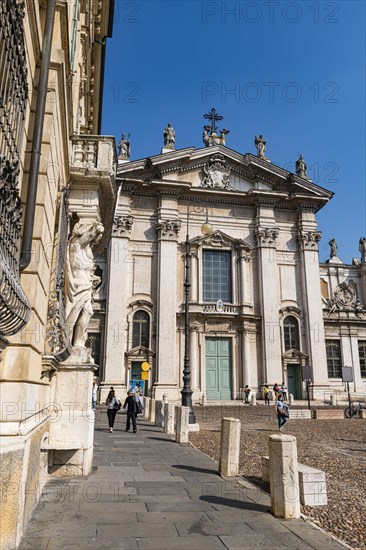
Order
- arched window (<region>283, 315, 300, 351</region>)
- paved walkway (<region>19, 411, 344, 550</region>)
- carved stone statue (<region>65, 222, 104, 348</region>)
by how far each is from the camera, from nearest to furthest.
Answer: paved walkway (<region>19, 411, 344, 550</region>) < carved stone statue (<region>65, 222, 104, 348</region>) < arched window (<region>283, 315, 300, 351</region>)

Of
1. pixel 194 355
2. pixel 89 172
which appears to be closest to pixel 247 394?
pixel 194 355

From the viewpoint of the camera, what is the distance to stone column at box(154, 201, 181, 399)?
29578 millimetres

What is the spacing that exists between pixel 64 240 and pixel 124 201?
84.4ft

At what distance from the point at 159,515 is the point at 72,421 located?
2.72 metres

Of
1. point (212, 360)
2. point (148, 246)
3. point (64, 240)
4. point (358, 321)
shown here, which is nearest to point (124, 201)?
point (148, 246)

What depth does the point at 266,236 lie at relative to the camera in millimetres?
34500

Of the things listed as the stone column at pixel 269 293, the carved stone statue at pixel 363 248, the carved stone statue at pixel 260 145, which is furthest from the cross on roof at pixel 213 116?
the carved stone statue at pixel 363 248

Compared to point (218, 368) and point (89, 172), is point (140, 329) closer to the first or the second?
point (218, 368)

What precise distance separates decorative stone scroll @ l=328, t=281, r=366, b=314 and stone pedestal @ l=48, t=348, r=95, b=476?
3055 cm

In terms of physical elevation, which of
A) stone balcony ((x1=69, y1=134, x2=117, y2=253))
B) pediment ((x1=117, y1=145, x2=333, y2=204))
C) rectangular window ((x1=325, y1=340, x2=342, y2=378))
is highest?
pediment ((x1=117, y1=145, x2=333, y2=204))

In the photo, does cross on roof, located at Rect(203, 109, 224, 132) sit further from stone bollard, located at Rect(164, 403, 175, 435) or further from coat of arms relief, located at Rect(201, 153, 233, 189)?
stone bollard, located at Rect(164, 403, 175, 435)

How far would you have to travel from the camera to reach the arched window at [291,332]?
33219 millimetres

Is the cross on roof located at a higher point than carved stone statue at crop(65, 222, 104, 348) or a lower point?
higher

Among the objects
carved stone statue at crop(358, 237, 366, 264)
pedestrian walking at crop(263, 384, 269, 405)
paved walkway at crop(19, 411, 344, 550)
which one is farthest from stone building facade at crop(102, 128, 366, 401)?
paved walkway at crop(19, 411, 344, 550)
